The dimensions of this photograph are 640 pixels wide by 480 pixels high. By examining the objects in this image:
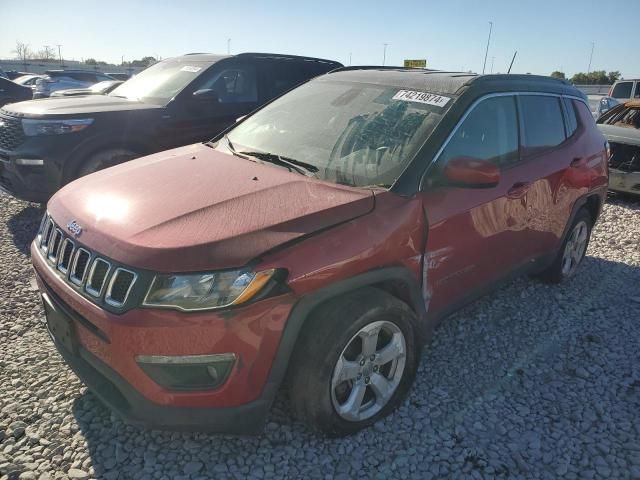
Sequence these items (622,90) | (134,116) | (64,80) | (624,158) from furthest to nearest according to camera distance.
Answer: (64,80)
(622,90)
(624,158)
(134,116)

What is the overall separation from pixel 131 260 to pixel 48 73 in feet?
60.0

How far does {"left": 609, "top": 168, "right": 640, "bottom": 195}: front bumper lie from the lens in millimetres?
7043

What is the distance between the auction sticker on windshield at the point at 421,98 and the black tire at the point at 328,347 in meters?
1.20

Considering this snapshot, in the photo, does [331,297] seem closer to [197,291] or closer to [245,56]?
[197,291]

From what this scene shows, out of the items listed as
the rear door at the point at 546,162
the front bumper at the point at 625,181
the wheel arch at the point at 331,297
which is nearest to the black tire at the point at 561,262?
the rear door at the point at 546,162

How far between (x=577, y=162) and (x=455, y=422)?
2453 millimetres

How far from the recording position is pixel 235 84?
6102mm

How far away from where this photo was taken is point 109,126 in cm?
512

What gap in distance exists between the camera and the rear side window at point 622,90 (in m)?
13.6

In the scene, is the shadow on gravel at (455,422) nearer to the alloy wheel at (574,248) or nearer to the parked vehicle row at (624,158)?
the alloy wheel at (574,248)

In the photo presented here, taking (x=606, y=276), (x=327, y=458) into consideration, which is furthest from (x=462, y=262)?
(x=606, y=276)

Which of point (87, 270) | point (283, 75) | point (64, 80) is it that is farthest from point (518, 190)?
point (64, 80)

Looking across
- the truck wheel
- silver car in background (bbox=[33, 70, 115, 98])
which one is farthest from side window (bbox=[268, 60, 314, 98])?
silver car in background (bbox=[33, 70, 115, 98])

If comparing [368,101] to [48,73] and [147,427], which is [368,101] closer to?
[147,427]
